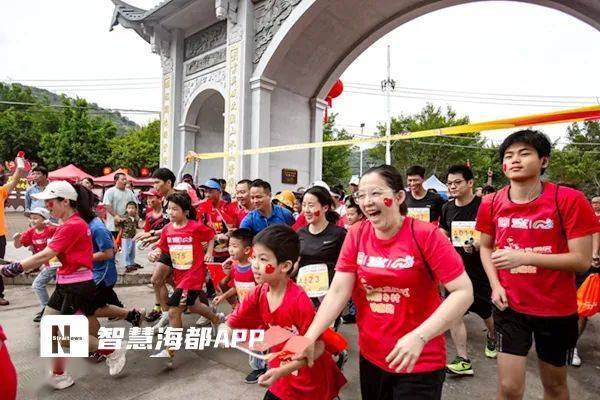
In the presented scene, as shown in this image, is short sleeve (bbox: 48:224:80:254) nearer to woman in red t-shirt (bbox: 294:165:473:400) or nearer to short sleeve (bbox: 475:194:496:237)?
woman in red t-shirt (bbox: 294:165:473:400)

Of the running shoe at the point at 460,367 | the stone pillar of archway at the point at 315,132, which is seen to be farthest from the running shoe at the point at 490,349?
the stone pillar of archway at the point at 315,132

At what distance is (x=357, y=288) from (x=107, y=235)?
306 cm

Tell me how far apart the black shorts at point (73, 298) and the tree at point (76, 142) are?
32062 mm

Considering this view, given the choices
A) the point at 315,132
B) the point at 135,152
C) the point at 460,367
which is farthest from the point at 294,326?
the point at 135,152

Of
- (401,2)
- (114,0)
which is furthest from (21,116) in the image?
(401,2)

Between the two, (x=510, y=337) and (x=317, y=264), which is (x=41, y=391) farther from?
(x=510, y=337)

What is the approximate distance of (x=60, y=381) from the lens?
3359mm

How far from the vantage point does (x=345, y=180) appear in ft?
118

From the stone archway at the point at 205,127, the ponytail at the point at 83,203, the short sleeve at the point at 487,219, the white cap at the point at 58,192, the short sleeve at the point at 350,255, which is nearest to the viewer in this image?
the short sleeve at the point at 350,255

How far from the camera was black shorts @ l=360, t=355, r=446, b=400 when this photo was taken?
1763 mm

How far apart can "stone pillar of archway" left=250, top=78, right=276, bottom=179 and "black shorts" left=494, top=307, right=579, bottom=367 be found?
27.7 ft

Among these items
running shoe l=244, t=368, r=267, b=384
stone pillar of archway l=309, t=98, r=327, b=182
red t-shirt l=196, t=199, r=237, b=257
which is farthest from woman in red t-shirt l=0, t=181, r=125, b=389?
stone pillar of archway l=309, t=98, r=327, b=182

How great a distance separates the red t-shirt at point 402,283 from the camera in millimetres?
1774

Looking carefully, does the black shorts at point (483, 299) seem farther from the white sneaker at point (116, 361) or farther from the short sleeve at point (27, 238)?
the short sleeve at point (27, 238)
